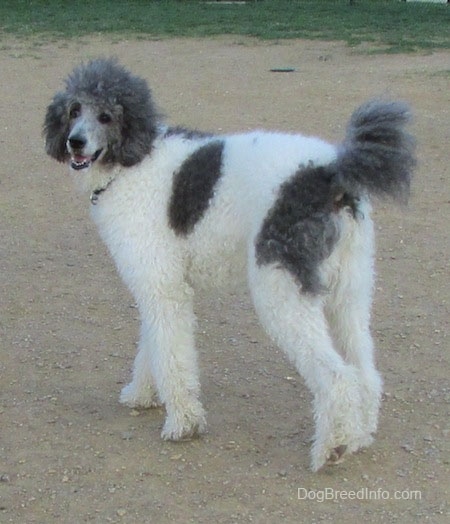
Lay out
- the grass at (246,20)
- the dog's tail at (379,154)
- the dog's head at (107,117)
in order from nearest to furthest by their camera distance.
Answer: the dog's tail at (379,154)
the dog's head at (107,117)
the grass at (246,20)

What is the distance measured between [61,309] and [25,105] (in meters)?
6.45

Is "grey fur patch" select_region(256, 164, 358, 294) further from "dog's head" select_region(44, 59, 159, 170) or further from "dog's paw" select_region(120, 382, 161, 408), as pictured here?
"dog's paw" select_region(120, 382, 161, 408)

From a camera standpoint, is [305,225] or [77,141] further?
[77,141]

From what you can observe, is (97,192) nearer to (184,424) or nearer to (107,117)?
(107,117)

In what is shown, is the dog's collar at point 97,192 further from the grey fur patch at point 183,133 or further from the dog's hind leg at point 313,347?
the dog's hind leg at point 313,347

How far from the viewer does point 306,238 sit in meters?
3.68

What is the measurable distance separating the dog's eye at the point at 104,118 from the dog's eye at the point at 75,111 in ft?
0.32

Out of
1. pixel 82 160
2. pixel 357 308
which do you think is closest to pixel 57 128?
pixel 82 160

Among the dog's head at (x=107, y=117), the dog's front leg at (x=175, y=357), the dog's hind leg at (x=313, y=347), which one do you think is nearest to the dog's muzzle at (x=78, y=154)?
the dog's head at (x=107, y=117)

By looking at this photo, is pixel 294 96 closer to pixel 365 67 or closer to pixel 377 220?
pixel 365 67

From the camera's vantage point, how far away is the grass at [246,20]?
55.0ft

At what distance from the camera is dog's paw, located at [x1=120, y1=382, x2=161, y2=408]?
4492 mm

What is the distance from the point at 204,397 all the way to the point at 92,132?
134 centimetres

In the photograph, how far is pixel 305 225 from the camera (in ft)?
12.1
